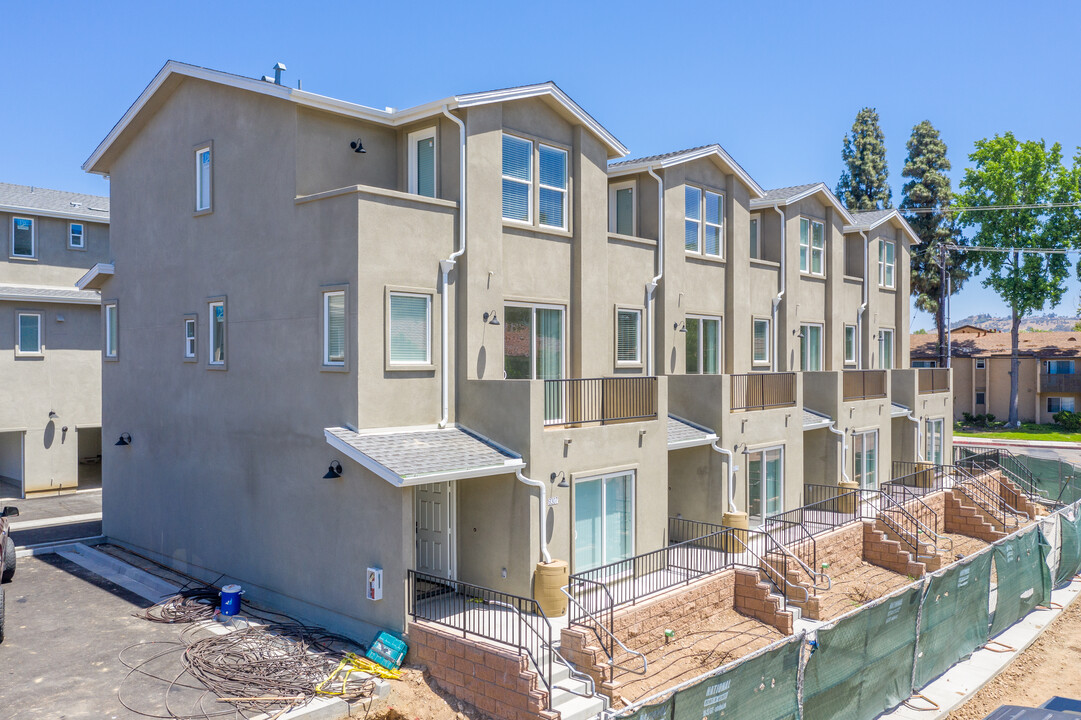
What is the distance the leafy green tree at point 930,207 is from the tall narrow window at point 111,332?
152ft

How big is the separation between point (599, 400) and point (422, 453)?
13.1ft

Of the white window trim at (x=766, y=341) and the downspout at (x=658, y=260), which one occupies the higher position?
the downspout at (x=658, y=260)

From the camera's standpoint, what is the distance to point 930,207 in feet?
168

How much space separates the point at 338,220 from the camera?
14.2m

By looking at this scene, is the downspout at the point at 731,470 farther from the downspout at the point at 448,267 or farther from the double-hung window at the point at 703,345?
the downspout at the point at 448,267

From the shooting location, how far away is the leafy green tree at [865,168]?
5084 centimetres

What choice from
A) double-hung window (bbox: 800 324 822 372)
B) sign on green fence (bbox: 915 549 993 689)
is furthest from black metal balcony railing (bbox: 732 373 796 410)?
sign on green fence (bbox: 915 549 993 689)

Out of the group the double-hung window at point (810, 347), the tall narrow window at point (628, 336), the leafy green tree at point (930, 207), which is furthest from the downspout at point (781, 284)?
A: the leafy green tree at point (930, 207)

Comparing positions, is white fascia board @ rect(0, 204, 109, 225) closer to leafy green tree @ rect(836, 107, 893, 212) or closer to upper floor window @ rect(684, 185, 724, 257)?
upper floor window @ rect(684, 185, 724, 257)

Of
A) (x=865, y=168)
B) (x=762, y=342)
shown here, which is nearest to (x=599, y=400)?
(x=762, y=342)

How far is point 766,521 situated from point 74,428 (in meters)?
23.5

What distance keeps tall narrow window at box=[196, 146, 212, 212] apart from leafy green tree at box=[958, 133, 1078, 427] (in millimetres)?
49207

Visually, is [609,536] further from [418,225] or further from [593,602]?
[418,225]

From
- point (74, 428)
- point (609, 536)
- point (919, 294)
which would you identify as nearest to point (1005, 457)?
point (609, 536)
